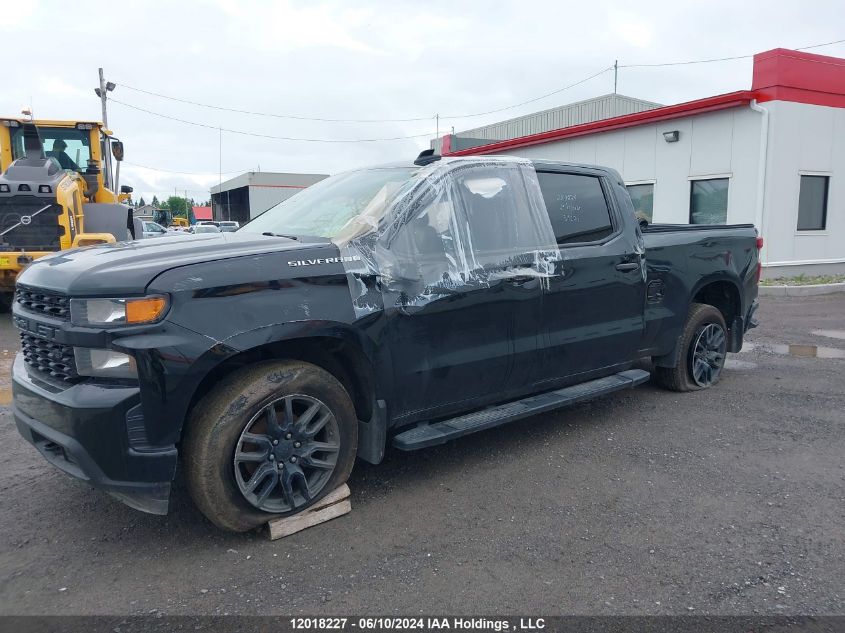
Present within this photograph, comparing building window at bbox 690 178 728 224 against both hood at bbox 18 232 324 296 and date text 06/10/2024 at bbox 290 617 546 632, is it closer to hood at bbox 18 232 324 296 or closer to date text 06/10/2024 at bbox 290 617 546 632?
hood at bbox 18 232 324 296

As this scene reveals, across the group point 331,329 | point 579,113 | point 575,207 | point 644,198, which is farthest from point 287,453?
point 579,113

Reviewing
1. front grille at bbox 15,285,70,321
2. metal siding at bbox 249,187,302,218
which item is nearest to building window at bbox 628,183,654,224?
front grille at bbox 15,285,70,321

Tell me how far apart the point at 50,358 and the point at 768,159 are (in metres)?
13.5

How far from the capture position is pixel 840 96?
13.9 meters

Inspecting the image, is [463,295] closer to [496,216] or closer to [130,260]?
[496,216]

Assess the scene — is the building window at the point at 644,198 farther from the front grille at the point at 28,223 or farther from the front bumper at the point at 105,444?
the front bumper at the point at 105,444

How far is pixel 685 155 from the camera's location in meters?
14.5

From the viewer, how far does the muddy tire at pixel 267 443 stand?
3.08 m

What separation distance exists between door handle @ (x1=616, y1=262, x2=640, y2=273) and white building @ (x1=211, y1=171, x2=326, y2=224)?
132 feet

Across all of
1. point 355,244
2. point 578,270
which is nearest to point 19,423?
point 355,244

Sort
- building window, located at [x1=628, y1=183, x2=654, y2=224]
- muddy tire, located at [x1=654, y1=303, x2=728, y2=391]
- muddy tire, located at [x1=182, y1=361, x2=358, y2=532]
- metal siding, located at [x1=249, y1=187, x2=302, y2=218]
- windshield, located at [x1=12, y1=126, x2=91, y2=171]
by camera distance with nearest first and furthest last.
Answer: muddy tire, located at [x1=182, y1=361, x2=358, y2=532] < muddy tire, located at [x1=654, y1=303, x2=728, y2=391] < windshield, located at [x1=12, y1=126, x2=91, y2=171] < building window, located at [x1=628, y1=183, x2=654, y2=224] < metal siding, located at [x1=249, y1=187, x2=302, y2=218]

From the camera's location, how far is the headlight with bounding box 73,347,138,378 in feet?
9.41

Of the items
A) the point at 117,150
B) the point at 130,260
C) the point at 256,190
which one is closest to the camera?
the point at 130,260

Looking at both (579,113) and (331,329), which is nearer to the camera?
(331,329)
